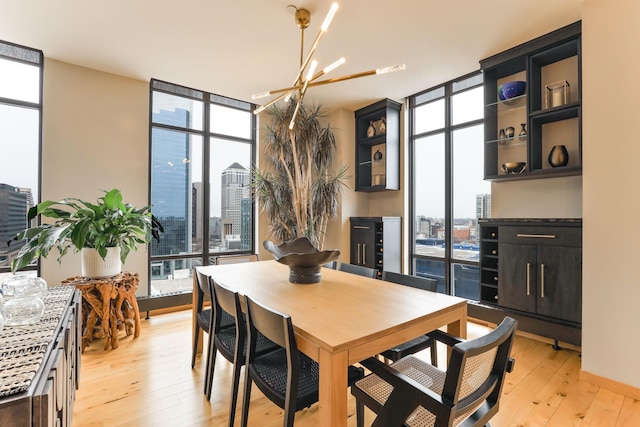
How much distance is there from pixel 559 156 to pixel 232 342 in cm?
323

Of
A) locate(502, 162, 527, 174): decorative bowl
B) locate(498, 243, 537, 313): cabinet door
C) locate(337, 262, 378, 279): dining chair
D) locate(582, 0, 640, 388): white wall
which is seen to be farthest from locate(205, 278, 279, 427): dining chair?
locate(502, 162, 527, 174): decorative bowl

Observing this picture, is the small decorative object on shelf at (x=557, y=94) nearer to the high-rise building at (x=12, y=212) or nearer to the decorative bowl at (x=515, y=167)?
the decorative bowl at (x=515, y=167)

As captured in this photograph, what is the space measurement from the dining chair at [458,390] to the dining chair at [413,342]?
0.37 m

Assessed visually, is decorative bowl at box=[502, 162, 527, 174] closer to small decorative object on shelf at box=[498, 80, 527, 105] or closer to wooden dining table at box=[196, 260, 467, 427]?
small decorative object on shelf at box=[498, 80, 527, 105]

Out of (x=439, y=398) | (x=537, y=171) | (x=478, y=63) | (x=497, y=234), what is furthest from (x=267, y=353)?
(x=478, y=63)

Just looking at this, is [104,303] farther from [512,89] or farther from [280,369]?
[512,89]

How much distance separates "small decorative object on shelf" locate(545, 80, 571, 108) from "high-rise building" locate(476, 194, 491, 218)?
45.4 inches

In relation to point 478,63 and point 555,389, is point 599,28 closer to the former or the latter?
point 478,63

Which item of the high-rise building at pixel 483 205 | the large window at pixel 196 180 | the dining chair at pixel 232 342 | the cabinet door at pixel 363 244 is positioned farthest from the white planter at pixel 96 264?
the high-rise building at pixel 483 205

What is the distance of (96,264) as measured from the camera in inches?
115

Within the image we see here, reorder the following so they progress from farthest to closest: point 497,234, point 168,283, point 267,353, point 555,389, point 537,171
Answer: point 168,283, point 497,234, point 537,171, point 555,389, point 267,353

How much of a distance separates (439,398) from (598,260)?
6.84 feet

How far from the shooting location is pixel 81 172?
3.54m

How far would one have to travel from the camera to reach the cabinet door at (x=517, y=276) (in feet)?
9.64
